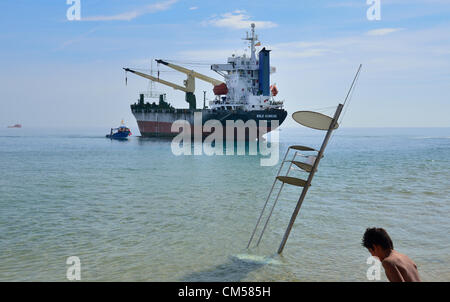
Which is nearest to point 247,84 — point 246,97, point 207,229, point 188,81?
point 246,97

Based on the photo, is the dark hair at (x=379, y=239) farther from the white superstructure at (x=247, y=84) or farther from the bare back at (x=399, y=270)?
the white superstructure at (x=247, y=84)

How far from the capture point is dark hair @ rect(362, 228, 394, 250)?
4.38 m

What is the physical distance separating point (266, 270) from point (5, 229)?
842 centimetres

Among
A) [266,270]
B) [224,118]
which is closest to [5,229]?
[266,270]

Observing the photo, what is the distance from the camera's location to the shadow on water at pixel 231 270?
311 inches

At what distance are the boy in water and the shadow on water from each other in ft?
12.9

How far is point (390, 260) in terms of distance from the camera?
4.24 m

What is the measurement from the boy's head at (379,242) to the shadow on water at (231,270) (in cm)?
388
